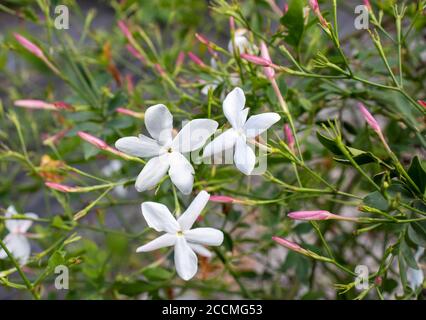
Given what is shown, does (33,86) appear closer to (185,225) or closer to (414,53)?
(414,53)

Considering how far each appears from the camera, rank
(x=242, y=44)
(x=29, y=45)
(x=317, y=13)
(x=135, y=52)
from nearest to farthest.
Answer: (x=317, y=13)
(x=242, y=44)
(x=29, y=45)
(x=135, y=52)

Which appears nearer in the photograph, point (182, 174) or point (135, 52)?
point (182, 174)

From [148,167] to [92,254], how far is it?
480 millimetres

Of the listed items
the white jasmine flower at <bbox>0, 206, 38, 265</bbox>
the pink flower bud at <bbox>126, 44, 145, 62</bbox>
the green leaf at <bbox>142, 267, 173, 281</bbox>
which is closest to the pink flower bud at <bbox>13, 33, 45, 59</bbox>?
the pink flower bud at <bbox>126, 44, 145, 62</bbox>

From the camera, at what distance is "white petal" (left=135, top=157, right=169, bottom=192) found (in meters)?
0.79

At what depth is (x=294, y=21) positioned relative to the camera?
94 cm

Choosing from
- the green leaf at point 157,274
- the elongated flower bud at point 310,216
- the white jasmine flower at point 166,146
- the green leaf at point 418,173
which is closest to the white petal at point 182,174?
the white jasmine flower at point 166,146

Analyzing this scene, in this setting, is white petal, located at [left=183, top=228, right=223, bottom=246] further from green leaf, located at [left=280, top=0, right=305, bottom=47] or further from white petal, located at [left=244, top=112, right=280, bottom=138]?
green leaf, located at [left=280, top=0, right=305, bottom=47]

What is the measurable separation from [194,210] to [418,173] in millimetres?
299

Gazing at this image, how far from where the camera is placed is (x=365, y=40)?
6.28ft

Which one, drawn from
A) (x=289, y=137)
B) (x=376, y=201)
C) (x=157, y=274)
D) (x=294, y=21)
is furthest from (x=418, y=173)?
(x=157, y=274)

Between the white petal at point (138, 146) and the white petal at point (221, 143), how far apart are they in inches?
3.1

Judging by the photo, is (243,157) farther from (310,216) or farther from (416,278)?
(416,278)
